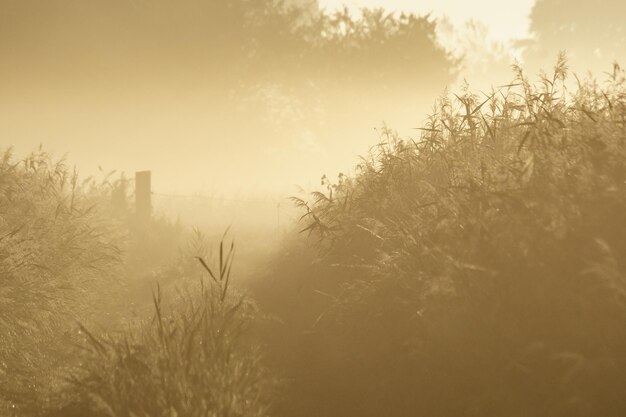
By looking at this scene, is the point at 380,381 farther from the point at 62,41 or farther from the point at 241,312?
the point at 62,41

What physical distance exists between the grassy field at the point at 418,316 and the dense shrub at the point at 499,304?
1cm

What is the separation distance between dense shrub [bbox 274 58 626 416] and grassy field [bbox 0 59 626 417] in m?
0.01

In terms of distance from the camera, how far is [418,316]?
409cm

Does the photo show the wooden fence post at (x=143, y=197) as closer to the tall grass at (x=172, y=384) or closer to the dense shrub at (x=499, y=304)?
the dense shrub at (x=499, y=304)

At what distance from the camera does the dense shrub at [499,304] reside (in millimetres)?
3145

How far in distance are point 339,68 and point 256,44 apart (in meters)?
3.93

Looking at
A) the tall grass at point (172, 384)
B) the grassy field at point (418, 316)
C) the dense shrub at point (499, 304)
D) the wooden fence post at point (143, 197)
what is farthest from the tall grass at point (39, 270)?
the wooden fence post at point (143, 197)

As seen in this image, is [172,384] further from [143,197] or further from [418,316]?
[143,197]

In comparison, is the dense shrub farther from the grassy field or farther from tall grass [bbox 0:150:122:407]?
tall grass [bbox 0:150:122:407]

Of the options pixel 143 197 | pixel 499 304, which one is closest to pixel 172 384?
pixel 499 304

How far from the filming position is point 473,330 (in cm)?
360

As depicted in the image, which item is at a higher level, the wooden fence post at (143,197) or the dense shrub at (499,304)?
the wooden fence post at (143,197)

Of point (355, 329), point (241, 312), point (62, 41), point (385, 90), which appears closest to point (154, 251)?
point (241, 312)

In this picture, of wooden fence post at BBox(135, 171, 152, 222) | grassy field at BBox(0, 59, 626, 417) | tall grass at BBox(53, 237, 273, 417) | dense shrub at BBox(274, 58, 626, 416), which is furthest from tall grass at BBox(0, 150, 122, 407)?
wooden fence post at BBox(135, 171, 152, 222)
